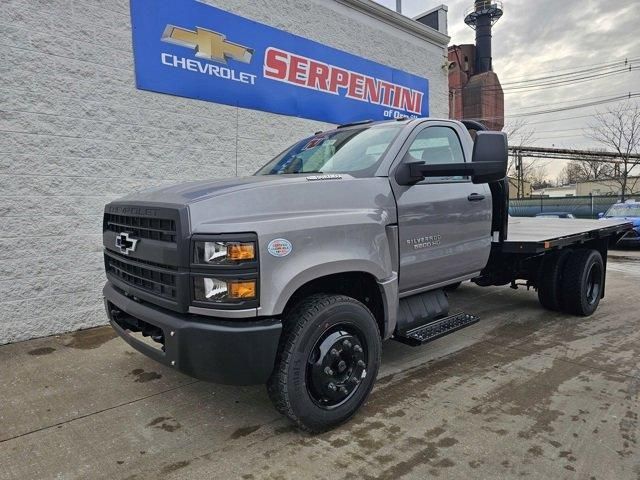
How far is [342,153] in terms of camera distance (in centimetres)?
377

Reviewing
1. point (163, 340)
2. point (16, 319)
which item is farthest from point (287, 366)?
point (16, 319)

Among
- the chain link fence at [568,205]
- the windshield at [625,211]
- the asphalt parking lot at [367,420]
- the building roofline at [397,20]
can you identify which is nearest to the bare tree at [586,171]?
the chain link fence at [568,205]

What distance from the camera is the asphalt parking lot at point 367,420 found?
2637 millimetres

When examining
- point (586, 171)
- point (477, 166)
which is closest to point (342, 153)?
point (477, 166)

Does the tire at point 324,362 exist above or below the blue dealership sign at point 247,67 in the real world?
below

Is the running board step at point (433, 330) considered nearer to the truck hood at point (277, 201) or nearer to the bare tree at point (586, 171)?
the truck hood at point (277, 201)

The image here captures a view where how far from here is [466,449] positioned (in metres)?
2.78

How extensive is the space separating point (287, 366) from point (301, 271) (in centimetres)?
57

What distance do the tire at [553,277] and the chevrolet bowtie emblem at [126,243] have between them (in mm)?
4983

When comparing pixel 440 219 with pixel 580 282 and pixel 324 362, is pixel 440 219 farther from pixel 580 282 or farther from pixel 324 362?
pixel 580 282

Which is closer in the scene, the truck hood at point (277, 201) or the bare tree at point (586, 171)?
the truck hood at point (277, 201)

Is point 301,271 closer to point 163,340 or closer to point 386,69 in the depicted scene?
point 163,340

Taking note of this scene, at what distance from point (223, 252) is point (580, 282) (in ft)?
16.1

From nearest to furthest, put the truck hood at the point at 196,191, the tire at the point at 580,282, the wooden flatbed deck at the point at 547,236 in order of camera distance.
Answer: the truck hood at the point at 196,191, the wooden flatbed deck at the point at 547,236, the tire at the point at 580,282
